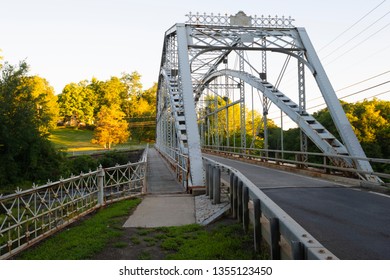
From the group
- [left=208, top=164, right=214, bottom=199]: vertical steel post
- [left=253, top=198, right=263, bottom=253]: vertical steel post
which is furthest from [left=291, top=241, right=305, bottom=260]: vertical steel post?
[left=208, top=164, right=214, bottom=199]: vertical steel post

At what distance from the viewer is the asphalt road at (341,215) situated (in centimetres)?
496

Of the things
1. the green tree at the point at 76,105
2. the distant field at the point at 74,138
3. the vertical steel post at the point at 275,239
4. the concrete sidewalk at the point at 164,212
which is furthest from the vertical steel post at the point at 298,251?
the green tree at the point at 76,105

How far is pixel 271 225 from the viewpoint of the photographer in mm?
4430

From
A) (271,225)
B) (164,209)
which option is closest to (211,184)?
(164,209)

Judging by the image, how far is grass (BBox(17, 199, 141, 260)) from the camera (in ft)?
19.8

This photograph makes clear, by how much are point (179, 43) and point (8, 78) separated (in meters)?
18.9

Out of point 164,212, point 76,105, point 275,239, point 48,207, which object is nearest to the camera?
point 275,239

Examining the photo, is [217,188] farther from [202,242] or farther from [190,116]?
[190,116]

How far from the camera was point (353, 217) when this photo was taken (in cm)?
675

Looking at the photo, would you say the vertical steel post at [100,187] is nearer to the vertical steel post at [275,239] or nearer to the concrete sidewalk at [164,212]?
the concrete sidewalk at [164,212]

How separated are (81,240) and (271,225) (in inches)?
155

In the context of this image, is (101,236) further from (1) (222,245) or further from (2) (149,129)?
(2) (149,129)

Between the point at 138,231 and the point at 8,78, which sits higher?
the point at 8,78

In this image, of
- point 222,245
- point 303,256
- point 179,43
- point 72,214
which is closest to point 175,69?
point 179,43
